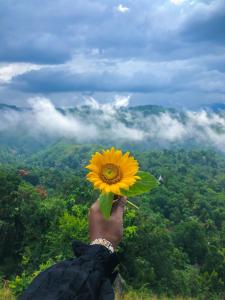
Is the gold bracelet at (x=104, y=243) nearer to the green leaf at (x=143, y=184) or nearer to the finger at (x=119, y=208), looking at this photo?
the finger at (x=119, y=208)

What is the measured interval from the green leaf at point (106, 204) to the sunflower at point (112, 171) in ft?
0.12

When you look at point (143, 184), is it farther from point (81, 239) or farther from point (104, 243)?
point (81, 239)

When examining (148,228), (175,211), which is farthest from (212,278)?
(175,211)

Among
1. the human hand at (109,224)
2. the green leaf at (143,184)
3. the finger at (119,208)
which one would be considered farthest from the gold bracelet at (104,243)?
the green leaf at (143,184)

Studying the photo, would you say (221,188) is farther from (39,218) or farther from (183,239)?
(39,218)

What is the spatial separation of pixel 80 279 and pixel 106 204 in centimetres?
37

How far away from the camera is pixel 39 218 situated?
28.4m

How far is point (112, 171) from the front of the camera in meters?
1.94

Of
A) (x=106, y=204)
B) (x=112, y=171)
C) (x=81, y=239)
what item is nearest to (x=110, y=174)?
(x=112, y=171)

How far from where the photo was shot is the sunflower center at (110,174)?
6.30 feet

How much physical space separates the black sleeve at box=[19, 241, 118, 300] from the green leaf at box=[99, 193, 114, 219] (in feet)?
0.50

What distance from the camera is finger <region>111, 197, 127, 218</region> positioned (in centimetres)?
196

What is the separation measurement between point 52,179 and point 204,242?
51.9 m

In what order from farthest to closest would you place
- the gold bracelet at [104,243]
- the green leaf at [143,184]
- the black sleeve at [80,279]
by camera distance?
the green leaf at [143,184] < the gold bracelet at [104,243] < the black sleeve at [80,279]
